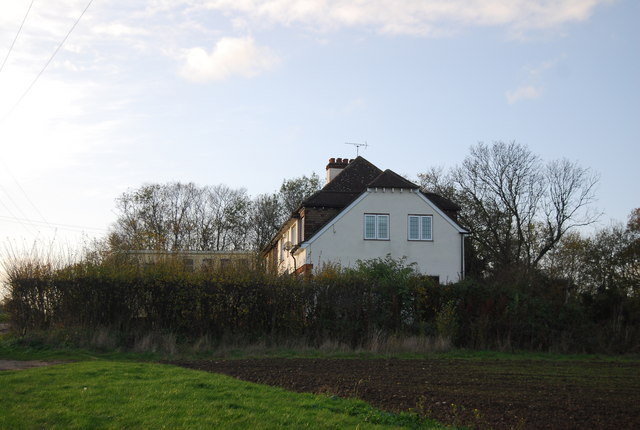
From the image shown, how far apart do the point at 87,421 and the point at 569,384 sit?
10.1 metres

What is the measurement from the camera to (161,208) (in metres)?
68.8

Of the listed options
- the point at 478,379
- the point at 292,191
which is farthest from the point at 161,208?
the point at 478,379

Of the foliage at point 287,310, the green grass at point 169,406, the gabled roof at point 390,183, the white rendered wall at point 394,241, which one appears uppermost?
the gabled roof at point 390,183

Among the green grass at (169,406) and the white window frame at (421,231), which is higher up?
the white window frame at (421,231)

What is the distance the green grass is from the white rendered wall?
23911mm

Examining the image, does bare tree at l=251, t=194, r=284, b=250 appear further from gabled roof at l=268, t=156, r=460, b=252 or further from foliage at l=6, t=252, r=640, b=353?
foliage at l=6, t=252, r=640, b=353

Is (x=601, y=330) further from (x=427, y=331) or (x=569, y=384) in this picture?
(x=569, y=384)

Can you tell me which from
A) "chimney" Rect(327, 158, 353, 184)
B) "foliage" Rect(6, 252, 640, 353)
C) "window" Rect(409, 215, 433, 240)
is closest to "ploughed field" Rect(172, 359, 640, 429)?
"foliage" Rect(6, 252, 640, 353)

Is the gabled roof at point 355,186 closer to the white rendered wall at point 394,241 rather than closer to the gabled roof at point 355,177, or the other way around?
the gabled roof at point 355,177

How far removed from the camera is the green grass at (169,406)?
925cm

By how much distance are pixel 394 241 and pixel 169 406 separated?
28.2 m

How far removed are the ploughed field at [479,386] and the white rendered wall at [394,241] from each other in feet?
56.5

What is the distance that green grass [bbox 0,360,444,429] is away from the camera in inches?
364

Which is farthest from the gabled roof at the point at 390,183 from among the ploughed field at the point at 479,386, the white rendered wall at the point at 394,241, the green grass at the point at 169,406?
the green grass at the point at 169,406
